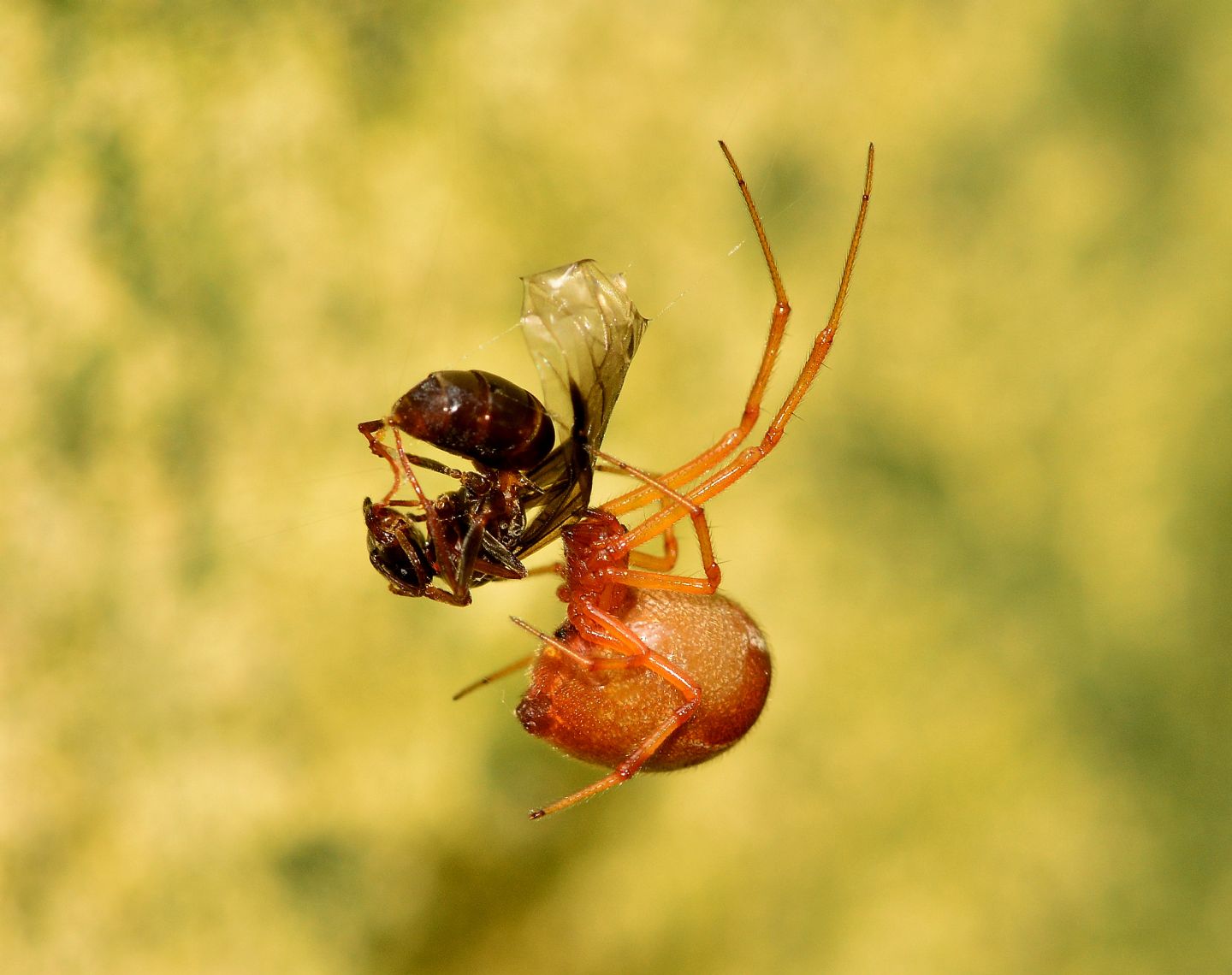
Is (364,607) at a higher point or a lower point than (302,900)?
higher

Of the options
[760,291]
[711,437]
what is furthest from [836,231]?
[711,437]

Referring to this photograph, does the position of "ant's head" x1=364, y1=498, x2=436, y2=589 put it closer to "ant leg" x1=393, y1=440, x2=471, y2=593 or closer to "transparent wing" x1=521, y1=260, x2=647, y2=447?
"ant leg" x1=393, y1=440, x2=471, y2=593

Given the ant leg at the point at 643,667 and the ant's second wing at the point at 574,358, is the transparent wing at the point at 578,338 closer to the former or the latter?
the ant's second wing at the point at 574,358

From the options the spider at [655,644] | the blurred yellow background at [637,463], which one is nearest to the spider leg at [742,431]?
the spider at [655,644]

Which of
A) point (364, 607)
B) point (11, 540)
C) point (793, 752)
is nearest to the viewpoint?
point (11, 540)

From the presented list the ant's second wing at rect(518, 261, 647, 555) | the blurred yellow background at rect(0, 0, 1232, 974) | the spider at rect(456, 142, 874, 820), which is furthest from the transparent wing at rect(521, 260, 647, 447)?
the blurred yellow background at rect(0, 0, 1232, 974)

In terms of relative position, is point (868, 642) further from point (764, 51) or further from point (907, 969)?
point (764, 51)

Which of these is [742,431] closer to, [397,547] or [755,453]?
[755,453]

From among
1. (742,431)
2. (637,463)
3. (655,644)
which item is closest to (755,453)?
(742,431)
